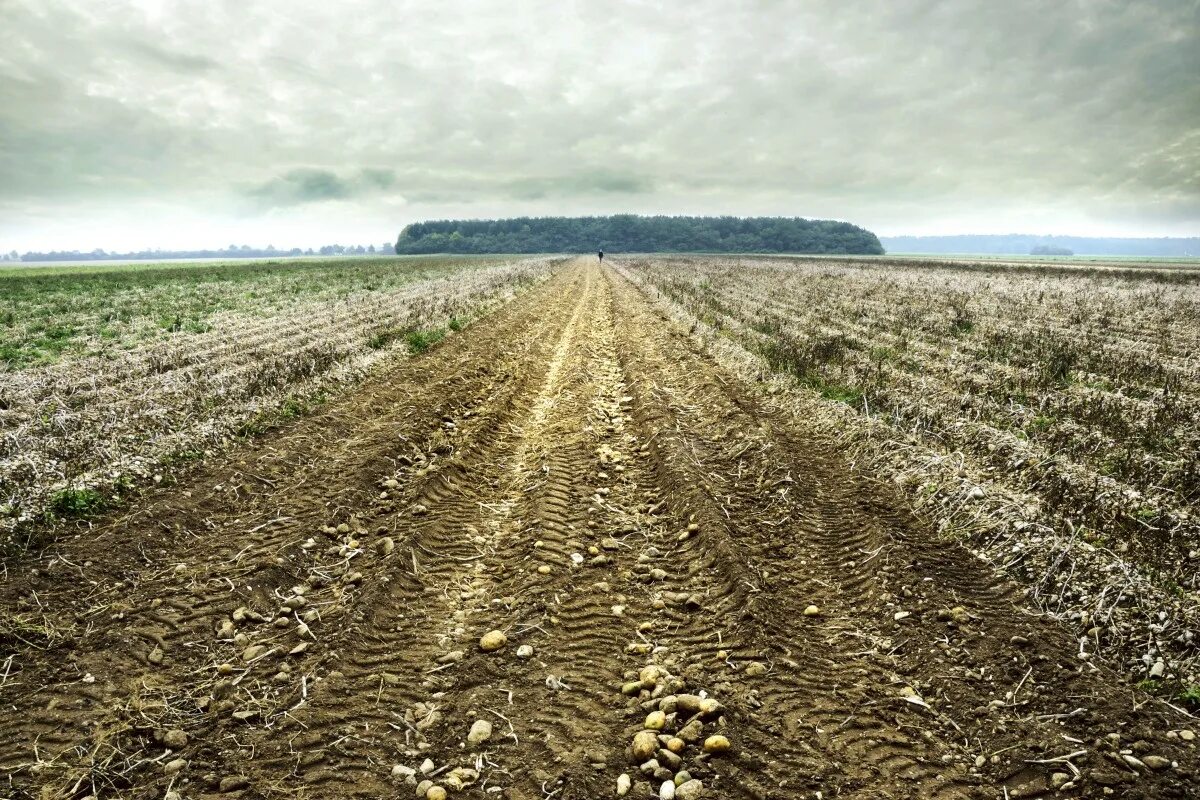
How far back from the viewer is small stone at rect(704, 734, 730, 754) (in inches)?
136

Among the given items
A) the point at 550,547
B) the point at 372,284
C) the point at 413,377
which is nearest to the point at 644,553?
the point at 550,547

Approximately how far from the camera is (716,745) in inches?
136

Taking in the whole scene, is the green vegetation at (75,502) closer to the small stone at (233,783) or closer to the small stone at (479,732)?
the small stone at (233,783)

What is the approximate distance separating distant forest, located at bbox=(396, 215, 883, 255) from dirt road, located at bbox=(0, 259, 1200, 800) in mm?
159992

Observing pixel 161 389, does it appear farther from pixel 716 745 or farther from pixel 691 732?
pixel 716 745

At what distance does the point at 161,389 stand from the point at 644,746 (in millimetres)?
12350

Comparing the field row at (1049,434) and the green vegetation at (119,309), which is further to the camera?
the green vegetation at (119,309)

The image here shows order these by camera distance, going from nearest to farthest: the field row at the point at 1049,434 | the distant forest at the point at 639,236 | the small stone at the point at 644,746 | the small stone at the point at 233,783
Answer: the small stone at the point at 233,783
the small stone at the point at 644,746
the field row at the point at 1049,434
the distant forest at the point at 639,236

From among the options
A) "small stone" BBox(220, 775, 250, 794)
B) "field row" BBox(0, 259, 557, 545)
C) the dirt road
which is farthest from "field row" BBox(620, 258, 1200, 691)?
"field row" BBox(0, 259, 557, 545)

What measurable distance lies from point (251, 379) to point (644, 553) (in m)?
9.91

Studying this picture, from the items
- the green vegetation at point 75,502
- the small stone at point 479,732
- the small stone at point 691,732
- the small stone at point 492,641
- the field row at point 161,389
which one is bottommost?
the small stone at point 479,732

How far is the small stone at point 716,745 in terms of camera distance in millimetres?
3455

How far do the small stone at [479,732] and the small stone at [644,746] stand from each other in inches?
37.3

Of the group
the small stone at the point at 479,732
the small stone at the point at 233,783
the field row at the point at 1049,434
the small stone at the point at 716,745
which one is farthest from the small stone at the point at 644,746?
the field row at the point at 1049,434
